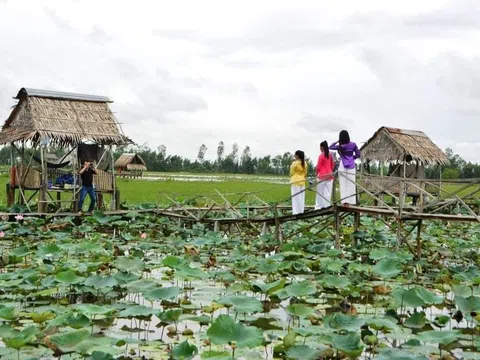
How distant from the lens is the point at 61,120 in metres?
11.9

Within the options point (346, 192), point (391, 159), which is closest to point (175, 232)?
point (346, 192)

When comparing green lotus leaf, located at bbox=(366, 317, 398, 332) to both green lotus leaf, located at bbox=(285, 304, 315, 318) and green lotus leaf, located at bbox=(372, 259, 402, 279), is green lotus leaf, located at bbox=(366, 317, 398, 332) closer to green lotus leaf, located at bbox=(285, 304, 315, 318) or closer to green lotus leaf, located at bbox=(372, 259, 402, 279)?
green lotus leaf, located at bbox=(285, 304, 315, 318)

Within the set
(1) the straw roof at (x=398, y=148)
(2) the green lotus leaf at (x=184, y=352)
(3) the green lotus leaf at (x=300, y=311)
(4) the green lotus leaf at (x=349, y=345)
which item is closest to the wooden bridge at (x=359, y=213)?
(3) the green lotus leaf at (x=300, y=311)

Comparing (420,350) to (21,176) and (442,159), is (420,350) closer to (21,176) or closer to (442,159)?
(21,176)

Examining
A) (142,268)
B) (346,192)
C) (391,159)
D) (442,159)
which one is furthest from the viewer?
(442,159)

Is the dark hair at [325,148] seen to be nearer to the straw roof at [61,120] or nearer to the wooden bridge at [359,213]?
the wooden bridge at [359,213]

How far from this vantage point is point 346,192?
8.05 m

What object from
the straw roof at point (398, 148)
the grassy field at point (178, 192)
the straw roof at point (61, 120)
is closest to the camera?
the straw roof at point (61, 120)

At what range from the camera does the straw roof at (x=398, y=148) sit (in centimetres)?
1803

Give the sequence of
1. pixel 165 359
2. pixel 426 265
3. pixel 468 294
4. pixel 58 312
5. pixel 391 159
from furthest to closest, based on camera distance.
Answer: pixel 391 159, pixel 426 265, pixel 468 294, pixel 58 312, pixel 165 359

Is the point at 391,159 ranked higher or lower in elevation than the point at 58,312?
higher

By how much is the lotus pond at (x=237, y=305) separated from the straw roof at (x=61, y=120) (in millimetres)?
4021

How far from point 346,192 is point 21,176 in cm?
698

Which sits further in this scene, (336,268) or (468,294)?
(336,268)
